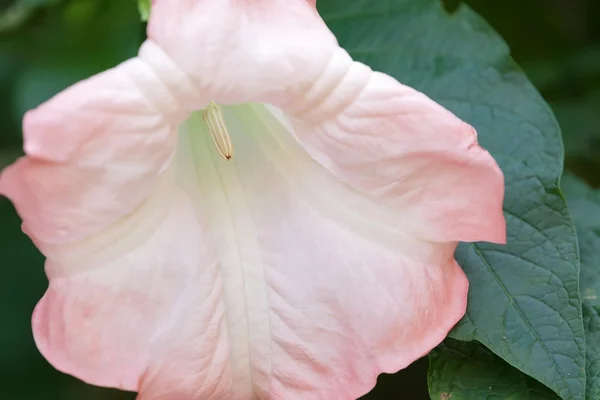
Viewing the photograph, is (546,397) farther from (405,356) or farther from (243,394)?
(243,394)

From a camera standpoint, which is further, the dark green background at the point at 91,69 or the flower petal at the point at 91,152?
the dark green background at the point at 91,69

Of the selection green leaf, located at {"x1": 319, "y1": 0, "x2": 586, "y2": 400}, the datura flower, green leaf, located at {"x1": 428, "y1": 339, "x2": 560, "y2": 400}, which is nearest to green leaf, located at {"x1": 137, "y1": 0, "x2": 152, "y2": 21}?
the datura flower

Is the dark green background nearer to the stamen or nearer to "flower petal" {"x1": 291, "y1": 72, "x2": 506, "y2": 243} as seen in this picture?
the stamen

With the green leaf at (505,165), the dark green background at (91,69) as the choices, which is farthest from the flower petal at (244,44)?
the dark green background at (91,69)

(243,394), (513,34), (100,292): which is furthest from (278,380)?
(513,34)

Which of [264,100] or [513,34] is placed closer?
[264,100]

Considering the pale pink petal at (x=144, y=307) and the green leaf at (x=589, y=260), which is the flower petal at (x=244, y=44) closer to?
the pale pink petal at (x=144, y=307)

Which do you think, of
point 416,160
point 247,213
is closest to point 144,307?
point 247,213
